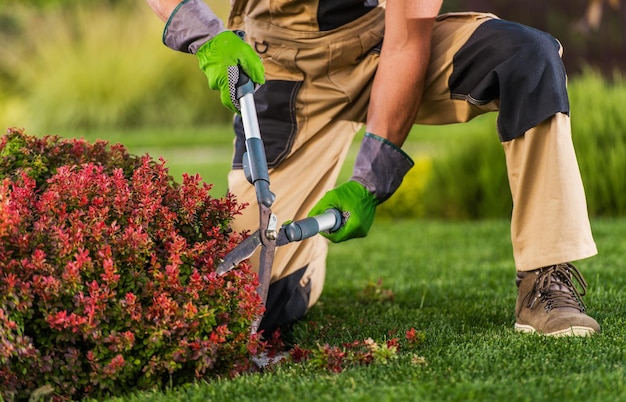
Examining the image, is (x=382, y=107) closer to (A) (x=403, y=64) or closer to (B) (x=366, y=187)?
(A) (x=403, y=64)

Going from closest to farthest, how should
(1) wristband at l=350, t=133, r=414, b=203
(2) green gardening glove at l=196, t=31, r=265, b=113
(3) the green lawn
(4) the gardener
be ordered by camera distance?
(3) the green lawn
(2) green gardening glove at l=196, t=31, r=265, b=113
(4) the gardener
(1) wristband at l=350, t=133, r=414, b=203

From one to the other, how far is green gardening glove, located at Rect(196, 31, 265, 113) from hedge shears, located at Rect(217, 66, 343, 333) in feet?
0.07

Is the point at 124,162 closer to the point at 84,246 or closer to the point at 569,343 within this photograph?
the point at 84,246

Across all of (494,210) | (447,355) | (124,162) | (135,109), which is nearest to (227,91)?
(124,162)

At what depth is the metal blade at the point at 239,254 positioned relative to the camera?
249 centimetres

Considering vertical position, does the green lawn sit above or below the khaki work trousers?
below

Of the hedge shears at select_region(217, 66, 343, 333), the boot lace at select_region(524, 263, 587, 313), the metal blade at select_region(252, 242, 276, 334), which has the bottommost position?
the boot lace at select_region(524, 263, 587, 313)

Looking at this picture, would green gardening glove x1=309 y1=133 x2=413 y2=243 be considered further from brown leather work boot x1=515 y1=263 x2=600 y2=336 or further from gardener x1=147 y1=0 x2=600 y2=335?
brown leather work boot x1=515 y1=263 x2=600 y2=336

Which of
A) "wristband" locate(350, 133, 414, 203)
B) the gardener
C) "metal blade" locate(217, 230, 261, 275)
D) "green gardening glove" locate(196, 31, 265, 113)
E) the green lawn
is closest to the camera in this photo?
the green lawn

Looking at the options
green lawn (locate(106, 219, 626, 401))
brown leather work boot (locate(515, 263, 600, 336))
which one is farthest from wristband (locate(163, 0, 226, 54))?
brown leather work boot (locate(515, 263, 600, 336))

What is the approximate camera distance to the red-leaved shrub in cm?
228

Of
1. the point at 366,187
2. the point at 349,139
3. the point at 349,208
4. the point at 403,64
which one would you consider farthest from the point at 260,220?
the point at 349,139

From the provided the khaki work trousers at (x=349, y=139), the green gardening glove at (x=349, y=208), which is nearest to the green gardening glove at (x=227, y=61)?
the green gardening glove at (x=349, y=208)

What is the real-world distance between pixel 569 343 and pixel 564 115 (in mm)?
708
